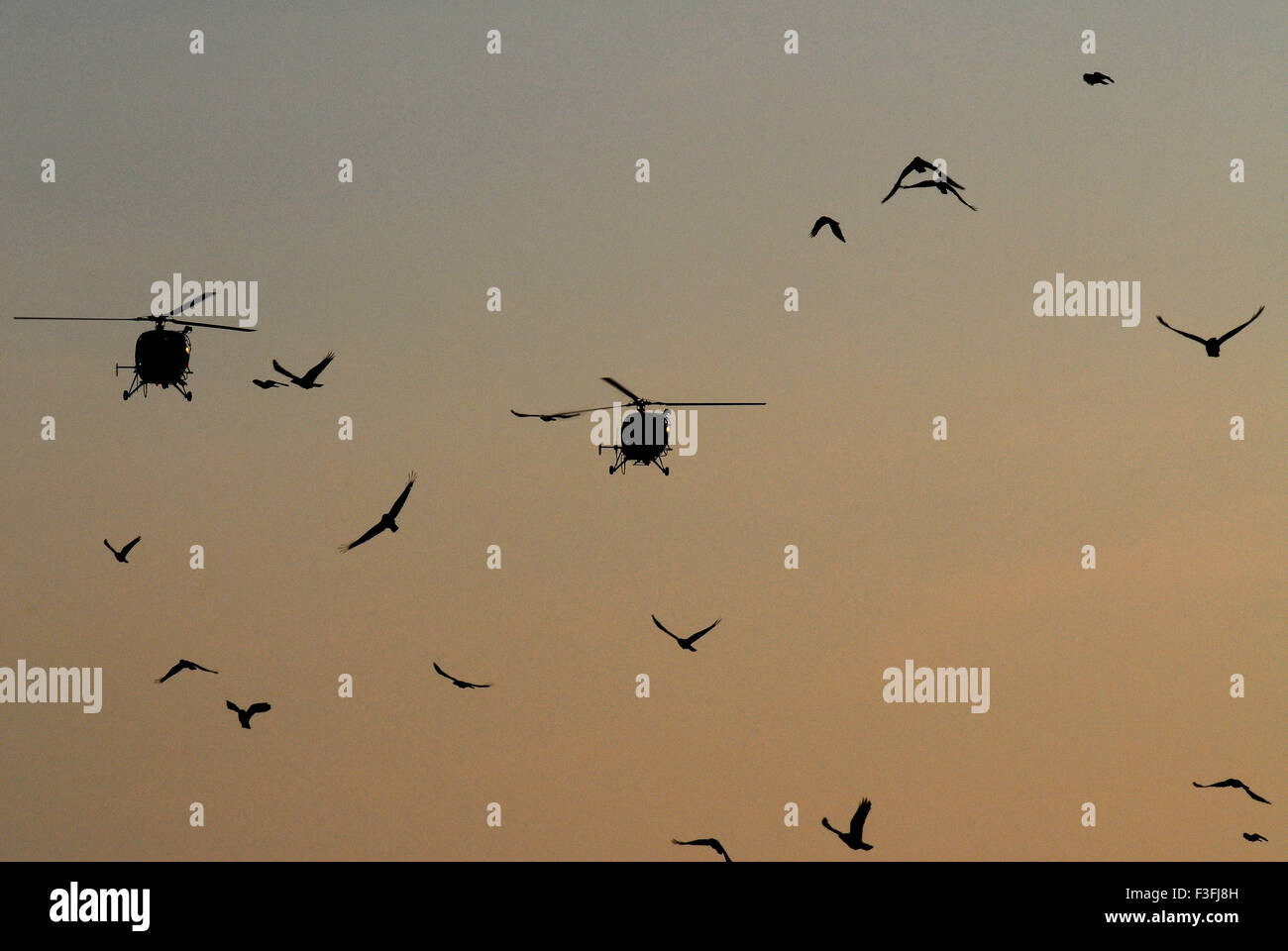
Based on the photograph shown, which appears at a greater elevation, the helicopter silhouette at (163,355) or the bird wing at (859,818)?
the helicopter silhouette at (163,355)

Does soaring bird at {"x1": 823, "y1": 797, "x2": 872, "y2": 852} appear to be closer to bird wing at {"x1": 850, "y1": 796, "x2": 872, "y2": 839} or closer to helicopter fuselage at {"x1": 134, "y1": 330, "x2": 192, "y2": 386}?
bird wing at {"x1": 850, "y1": 796, "x2": 872, "y2": 839}

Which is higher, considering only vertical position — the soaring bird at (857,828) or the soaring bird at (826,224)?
the soaring bird at (826,224)

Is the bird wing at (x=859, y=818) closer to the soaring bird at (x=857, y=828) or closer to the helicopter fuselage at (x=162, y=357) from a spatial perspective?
the soaring bird at (x=857, y=828)

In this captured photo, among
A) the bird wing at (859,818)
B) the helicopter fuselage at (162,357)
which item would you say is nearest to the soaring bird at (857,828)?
the bird wing at (859,818)

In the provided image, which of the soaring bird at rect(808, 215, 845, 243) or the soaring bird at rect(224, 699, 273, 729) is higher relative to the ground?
the soaring bird at rect(808, 215, 845, 243)

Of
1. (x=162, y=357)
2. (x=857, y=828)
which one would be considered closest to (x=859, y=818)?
(x=857, y=828)

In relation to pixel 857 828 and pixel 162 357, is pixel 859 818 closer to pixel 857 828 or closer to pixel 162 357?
pixel 857 828

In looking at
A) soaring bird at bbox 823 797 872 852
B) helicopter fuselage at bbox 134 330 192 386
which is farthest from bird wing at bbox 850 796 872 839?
helicopter fuselage at bbox 134 330 192 386

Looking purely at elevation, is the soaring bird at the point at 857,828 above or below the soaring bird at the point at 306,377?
below

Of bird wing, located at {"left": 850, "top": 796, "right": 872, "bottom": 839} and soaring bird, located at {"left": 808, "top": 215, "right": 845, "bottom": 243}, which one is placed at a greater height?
soaring bird, located at {"left": 808, "top": 215, "right": 845, "bottom": 243}

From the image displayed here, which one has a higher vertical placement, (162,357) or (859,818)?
(162,357)
